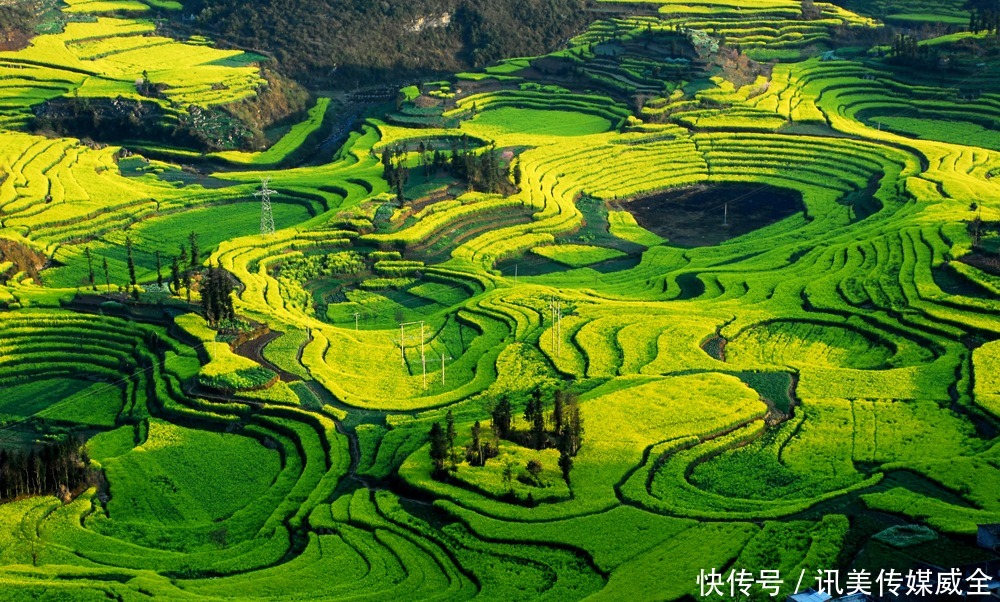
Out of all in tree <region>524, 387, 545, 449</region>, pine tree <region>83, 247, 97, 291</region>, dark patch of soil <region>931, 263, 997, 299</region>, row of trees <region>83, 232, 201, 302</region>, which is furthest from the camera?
pine tree <region>83, 247, 97, 291</region>

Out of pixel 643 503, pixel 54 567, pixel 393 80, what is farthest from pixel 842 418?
pixel 393 80

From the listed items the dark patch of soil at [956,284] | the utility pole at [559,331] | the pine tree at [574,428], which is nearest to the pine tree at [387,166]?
the utility pole at [559,331]

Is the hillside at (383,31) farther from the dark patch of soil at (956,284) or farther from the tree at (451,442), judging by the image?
the tree at (451,442)

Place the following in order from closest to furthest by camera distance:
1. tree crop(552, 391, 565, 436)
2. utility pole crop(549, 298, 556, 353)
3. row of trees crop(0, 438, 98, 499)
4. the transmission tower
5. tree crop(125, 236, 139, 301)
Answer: row of trees crop(0, 438, 98, 499), tree crop(552, 391, 565, 436), utility pole crop(549, 298, 556, 353), tree crop(125, 236, 139, 301), the transmission tower

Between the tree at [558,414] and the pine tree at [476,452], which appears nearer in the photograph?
the pine tree at [476,452]

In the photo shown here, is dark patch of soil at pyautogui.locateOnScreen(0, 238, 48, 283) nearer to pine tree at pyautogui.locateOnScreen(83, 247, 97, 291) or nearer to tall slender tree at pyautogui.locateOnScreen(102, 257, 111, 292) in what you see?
pine tree at pyautogui.locateOnScreen(83, 247, 97, 291)

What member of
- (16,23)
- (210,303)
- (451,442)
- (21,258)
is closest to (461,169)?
(21,258)

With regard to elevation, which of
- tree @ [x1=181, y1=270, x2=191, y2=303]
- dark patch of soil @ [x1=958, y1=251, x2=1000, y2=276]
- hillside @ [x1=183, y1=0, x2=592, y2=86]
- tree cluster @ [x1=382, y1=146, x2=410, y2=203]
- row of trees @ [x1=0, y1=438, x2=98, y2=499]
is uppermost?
hillside @ [x1=183, y1=0, x2=592, y2=86]

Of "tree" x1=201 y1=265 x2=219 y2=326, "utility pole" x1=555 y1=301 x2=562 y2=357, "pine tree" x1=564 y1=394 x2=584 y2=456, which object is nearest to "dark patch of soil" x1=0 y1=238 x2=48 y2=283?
"tree" x1=201 y1=265 x2=219 y2=326
